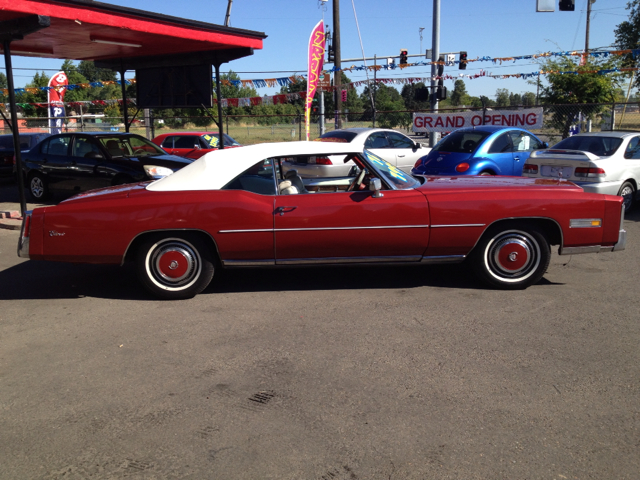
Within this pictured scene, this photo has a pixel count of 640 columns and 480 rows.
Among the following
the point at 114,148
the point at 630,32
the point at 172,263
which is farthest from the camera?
the point at 630,32

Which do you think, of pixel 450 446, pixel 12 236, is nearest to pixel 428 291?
pixel 450 446

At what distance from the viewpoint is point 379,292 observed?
5770mm

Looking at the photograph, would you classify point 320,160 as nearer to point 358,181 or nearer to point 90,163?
point 358,181

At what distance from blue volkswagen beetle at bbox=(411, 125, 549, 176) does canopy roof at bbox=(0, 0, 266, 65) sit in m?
4.40

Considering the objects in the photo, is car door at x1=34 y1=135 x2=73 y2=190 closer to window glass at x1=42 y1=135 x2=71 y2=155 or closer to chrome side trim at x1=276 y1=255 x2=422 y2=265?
window glass at x1=42 y1=135 x2=71 y2=155

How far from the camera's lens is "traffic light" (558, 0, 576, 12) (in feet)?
60.7

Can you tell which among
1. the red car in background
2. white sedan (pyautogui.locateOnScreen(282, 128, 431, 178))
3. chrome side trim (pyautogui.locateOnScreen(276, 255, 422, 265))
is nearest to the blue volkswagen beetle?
white sedan (pyautogui.locateOnScreen(282, 128, 431, 178))

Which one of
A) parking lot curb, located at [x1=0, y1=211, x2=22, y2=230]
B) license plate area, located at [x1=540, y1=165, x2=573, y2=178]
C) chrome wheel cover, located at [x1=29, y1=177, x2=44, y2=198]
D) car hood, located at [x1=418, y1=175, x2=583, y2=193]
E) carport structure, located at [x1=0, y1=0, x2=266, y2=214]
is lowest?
parking lot curb, located at [x1=0, y1=211, x2=22, y2=230]

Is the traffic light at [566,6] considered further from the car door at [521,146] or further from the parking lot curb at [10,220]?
the parking lot curb at [10,220]

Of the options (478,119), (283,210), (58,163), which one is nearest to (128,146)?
(58,163)

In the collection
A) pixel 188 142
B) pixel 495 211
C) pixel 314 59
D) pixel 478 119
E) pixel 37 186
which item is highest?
pixel 314 59

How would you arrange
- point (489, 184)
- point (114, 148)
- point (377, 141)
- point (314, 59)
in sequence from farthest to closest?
point (314, 59)
point (377, 141)
point (114, 148)
point (489, 184)

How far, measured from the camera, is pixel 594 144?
32.6 feet

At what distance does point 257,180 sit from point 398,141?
8237 mm
